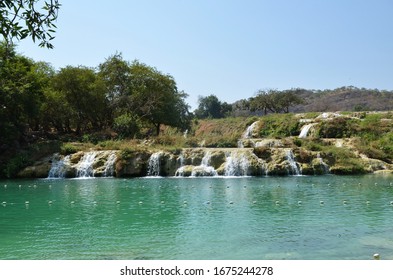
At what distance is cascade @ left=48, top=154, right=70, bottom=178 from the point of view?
95.9 feet

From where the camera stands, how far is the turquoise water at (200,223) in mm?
9031

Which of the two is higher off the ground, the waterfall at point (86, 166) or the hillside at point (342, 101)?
the hillside at point (342, 101)

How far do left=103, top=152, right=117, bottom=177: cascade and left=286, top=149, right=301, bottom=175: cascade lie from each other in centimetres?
1141

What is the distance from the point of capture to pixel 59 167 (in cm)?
2953

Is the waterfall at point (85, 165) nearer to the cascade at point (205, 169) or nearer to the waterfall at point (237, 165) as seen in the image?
the cascade at point (205, 169)

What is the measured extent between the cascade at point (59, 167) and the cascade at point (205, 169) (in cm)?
848

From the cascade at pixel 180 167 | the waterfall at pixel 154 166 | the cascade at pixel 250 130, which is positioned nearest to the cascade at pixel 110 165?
the waterfall at pixel 154 166

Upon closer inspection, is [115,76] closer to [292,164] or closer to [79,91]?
[79,91]

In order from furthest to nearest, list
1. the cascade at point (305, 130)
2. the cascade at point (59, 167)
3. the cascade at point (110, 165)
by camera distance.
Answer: the cascade at point (305, 130), the cascade at point (59, 167), the cascade at point (110, 165)

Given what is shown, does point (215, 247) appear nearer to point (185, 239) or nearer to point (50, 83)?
A: point (185, 239)

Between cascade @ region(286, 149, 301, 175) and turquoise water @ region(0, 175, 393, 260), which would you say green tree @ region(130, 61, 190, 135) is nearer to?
cascade @ region(286, 149, 301, 175)

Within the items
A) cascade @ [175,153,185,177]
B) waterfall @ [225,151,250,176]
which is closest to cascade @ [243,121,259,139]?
waterfall @ [225,151,250,176]

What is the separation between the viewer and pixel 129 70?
43938 mm

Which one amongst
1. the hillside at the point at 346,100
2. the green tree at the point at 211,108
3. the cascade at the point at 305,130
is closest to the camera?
the cascade at the point at 305,130
